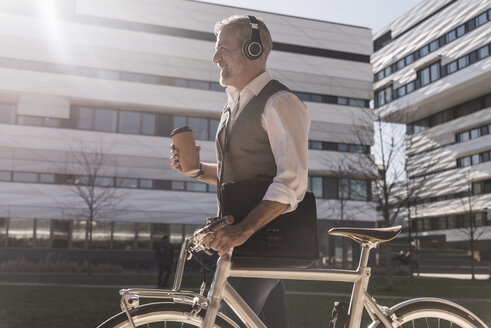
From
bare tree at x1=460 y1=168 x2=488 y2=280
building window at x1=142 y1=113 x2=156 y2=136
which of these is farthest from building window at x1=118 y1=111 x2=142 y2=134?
bare tree at x1=460 y1=168 x2=488 y2=280

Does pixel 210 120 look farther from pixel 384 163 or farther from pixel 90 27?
pixel 384 163

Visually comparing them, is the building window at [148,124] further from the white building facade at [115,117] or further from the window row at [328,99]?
the window row at [328,99]

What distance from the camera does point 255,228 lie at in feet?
6.97

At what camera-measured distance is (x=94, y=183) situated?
33812 mm

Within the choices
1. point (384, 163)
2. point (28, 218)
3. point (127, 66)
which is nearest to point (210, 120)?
point (127, 66)

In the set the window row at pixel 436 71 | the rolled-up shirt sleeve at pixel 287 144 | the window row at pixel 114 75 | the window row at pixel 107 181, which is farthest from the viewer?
the window row at pixel 436 71

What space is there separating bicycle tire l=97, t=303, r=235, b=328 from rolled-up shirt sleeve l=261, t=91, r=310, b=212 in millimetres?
522

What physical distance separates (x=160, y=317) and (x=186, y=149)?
828mm

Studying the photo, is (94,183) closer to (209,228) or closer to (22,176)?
(22,176)

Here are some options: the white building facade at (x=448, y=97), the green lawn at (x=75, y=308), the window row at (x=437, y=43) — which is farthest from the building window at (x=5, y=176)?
the window row at (x=437, y=43)

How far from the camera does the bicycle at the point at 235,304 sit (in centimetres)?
207

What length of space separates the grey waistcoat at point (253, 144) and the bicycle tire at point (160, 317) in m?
0.61

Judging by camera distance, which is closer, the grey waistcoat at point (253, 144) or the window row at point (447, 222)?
the grey waistcoat at point (253, 144)

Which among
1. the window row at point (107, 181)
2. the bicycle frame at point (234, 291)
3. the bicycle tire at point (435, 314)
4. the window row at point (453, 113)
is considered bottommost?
the bicycle tire at point (435, 314)
